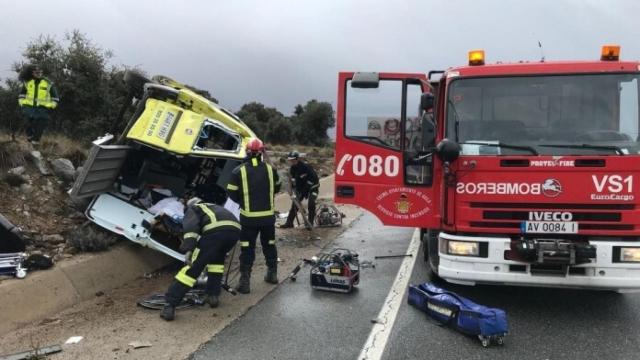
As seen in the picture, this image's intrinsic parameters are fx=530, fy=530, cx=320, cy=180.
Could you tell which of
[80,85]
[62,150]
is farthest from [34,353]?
[80,85]

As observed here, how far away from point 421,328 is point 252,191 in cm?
258

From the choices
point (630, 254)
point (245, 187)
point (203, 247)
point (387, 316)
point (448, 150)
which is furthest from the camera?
point (245, 187)

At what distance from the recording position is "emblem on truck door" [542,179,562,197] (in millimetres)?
4898

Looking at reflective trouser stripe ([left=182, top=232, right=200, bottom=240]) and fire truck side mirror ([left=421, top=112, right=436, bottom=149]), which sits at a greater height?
fire truck side mirror ([left=421, top=112, right=436, bottom=149])

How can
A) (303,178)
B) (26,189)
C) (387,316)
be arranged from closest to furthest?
(387,316)
(26,189)
(303,178)

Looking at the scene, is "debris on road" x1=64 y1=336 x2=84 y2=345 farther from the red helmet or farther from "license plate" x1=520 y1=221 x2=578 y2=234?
"license plate" x1=520 y1=221 x2=578 y2=234

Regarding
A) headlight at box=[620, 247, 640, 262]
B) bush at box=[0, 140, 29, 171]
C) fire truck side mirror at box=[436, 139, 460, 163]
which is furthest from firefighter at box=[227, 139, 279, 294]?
bush at box=[0, 140, 29, 171]

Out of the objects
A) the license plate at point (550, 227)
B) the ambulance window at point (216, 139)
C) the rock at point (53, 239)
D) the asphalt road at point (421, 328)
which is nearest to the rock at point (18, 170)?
the rock at point (53, 239)

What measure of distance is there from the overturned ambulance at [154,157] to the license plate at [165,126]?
0.01 metres

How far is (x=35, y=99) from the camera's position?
9.14 meters

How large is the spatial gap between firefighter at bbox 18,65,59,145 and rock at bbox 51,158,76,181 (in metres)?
0.81

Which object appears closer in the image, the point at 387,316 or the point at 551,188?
the point at 551,188

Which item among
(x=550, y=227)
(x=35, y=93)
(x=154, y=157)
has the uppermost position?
(x=35, y=93)

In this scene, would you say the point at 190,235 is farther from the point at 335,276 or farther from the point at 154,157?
the point at 154,157
